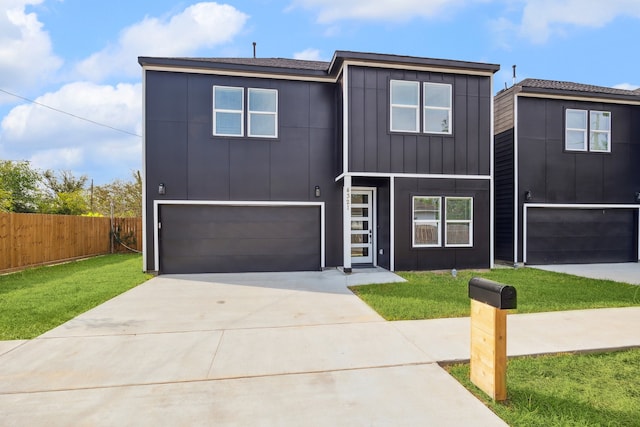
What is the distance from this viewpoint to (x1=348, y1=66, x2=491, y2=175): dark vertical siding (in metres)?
7.82

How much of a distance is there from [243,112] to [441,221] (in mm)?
5791

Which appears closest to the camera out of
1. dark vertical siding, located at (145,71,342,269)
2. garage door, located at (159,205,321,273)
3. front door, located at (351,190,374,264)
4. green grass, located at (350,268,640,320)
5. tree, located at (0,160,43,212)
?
green grass, located at (350,268,640,320)

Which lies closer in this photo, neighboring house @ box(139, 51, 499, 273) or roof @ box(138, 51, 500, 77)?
roof @ box(138, 51, 500, 77)

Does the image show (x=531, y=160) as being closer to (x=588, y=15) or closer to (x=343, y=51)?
(x=588, y=15)

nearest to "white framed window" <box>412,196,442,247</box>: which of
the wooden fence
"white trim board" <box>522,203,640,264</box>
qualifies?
"white trim board" <box>522,203,640,264</box>

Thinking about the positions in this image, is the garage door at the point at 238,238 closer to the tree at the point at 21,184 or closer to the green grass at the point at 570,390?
the green grass at the point at 570,390

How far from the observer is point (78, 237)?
10.8m

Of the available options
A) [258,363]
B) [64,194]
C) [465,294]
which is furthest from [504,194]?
[64,194]

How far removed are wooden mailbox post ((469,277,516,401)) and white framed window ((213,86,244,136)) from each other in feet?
23.7

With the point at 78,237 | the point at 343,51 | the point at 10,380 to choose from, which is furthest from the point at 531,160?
the point at 78,237

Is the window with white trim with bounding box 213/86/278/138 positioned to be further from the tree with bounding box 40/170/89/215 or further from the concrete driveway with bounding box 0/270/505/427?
the tree with bounding box 40/170/89/215

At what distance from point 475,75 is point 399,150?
286 centimetres

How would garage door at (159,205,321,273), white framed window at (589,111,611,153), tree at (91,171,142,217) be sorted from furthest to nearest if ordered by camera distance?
tree at (91,171,142,217)
white framed window at (589,111,611,153)
garage door at (159,205,321,273)

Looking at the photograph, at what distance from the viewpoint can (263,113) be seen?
8.45 meters
